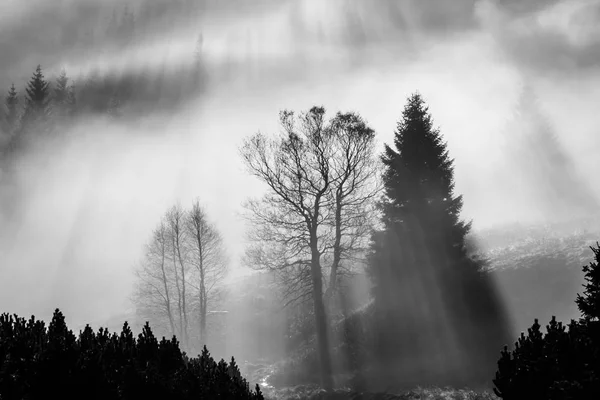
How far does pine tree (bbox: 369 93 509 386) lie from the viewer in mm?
18766

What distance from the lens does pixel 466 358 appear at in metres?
17.9

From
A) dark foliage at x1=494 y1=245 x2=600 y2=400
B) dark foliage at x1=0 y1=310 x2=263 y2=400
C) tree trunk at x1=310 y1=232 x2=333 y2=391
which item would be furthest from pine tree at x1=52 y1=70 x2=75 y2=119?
dark foliage at x1=494 y1=245 x2=600 y2=400

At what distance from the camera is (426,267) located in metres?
20.1

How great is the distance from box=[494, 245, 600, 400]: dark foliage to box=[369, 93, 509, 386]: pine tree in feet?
37.5

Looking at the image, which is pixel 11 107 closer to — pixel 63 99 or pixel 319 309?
pixel 63 99

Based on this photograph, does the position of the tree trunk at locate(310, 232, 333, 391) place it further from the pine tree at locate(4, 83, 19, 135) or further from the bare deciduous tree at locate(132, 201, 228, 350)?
the pine tree at locate(4, 83, 19, 135)

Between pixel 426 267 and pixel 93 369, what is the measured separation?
16471mm

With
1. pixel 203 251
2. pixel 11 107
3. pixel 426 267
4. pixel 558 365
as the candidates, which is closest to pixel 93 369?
pixel 558 365

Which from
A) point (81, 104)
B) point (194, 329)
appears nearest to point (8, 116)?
point (81, 104)

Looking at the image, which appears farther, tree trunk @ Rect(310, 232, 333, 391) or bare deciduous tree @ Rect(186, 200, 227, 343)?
bare deciduous tree @ Rect(186, 200, 227, 343)

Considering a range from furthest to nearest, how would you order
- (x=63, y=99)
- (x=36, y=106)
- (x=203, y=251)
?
1. (x=63, y=99)
2. (x=36, y=106)
3. (x=203, y=251)

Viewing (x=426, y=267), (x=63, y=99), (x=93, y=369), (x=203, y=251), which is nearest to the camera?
(x=93, y=369)

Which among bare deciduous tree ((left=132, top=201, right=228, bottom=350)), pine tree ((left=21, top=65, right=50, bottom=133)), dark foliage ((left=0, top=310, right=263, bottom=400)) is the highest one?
pine tree ((left=21, top=65, right=50, bottom=133))

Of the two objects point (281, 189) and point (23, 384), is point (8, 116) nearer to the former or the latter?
point (281, 189)
